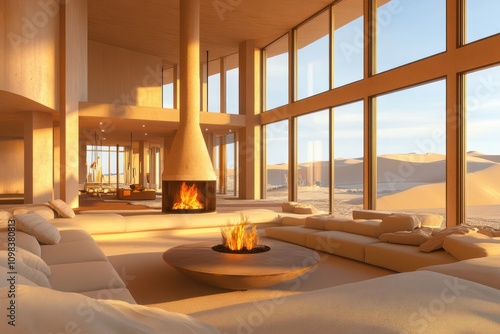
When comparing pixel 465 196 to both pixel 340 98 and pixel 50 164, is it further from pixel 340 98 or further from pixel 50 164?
pixel 50 164

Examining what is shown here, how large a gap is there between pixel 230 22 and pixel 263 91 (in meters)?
2.97

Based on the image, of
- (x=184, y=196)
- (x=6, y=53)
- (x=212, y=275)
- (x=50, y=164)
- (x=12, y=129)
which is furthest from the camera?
(x=12, y=129)

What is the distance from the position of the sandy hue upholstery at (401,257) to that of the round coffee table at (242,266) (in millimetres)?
883

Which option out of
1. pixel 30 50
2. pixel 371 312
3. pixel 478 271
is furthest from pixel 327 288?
pixel 30 50

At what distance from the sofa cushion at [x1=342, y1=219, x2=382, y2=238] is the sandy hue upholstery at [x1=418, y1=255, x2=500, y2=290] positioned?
2.14m

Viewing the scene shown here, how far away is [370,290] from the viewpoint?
180 centimetres

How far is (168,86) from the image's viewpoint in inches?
770

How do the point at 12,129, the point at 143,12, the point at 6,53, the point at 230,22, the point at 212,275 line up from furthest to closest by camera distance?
the point at 12,129 → the point at 230,22 → the point at 143,12 → the point at 6,53 → the point at 212,275

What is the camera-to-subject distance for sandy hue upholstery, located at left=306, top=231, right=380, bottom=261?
15.4ft

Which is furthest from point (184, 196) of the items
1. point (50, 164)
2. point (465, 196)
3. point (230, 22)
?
point (230, 22)

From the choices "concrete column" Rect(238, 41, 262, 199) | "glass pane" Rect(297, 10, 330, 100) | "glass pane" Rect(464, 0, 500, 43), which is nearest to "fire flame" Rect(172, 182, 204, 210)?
"glass pane" Rect(297, 10, 330, 100)

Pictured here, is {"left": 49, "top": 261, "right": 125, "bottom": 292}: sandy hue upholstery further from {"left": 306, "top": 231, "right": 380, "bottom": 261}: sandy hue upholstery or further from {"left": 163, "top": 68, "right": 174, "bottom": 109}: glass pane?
{"left": 163, "top": 68, "right": 174, "bottom": 109}: glass pane

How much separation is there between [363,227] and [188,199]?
4390 mm

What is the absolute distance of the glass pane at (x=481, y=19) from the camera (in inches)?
256
